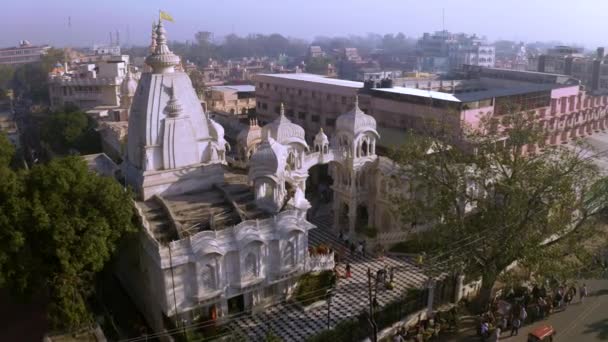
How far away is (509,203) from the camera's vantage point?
21969 mm

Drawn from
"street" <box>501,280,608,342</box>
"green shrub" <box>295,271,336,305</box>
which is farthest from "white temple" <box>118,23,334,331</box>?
"street" <box>501,280,608,342</box>

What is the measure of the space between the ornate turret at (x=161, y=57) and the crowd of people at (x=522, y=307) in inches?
784

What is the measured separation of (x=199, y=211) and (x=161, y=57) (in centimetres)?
856

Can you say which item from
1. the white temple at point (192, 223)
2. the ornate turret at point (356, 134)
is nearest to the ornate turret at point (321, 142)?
the ornate turret at point (356, 134)

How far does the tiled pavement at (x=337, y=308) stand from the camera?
23.3 meters

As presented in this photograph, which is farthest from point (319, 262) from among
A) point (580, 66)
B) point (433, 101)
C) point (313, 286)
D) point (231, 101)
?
point (580, 66)

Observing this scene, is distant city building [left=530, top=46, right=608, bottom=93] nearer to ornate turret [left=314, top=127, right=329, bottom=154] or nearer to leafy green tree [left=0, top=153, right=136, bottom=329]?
ornate turret [left=314, top=127, right=329, bottom=154]

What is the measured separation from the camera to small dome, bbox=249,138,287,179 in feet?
84.4

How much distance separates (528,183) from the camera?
2192 centimetres

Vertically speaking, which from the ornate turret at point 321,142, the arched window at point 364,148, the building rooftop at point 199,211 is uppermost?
the ornate turret at point 321,142

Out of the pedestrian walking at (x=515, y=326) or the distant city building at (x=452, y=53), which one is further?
the distant city building at (x=452, y=53)

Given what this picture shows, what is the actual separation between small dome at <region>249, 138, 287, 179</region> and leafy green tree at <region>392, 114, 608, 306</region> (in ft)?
20.3

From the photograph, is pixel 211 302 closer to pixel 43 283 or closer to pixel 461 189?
pixel 43 283

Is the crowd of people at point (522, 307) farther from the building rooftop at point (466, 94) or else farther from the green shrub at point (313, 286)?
the building rooftop at point (466, 94)
